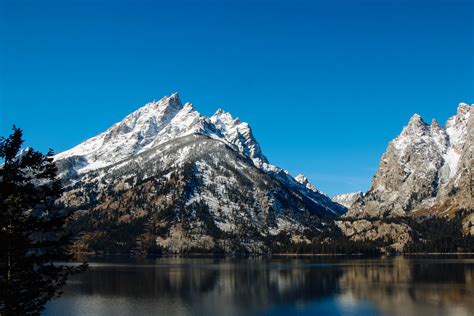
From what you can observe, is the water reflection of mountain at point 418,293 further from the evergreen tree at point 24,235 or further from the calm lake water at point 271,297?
the evergreen tree at point 24,235

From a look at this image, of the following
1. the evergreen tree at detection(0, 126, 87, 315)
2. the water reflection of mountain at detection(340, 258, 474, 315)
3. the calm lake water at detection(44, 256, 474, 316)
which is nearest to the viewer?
the evergreen tree at detection(0, 126, 87, 315)

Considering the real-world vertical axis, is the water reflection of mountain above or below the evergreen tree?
below

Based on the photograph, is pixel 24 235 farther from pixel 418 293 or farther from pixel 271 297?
pixel 418 293

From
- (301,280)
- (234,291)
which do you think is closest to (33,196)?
(234,291)

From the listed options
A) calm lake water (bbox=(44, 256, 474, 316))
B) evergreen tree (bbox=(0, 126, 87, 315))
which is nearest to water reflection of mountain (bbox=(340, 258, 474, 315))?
calm lake water (bbox=(44, 256, 474, 316))

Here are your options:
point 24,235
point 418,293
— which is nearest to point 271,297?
point 418,293

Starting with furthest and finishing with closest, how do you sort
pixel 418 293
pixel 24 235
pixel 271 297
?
pixel 418 293, pixel 271 297, pixel 24 235

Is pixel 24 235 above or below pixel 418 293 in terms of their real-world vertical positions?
above

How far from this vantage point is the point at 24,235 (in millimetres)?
46656

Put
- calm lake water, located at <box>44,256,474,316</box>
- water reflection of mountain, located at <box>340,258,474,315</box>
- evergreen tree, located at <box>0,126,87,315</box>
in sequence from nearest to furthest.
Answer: evergreen tree, located at <box>0,126,87,315</box> → water reflection of mountain, located at <box>340,258,474,315</box> → calm lake water, located at <box>44,256,474,316</box>

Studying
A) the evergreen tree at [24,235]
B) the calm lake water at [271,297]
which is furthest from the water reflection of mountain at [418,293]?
the evergreen tree at [24,235]

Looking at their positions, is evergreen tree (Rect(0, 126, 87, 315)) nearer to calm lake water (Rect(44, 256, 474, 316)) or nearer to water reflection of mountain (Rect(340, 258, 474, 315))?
calm lake water (Rect(44, 256, 474, 316))

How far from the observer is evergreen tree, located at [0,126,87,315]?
45000 millimetres

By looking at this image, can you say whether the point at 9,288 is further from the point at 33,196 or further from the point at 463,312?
the point at 463,312
